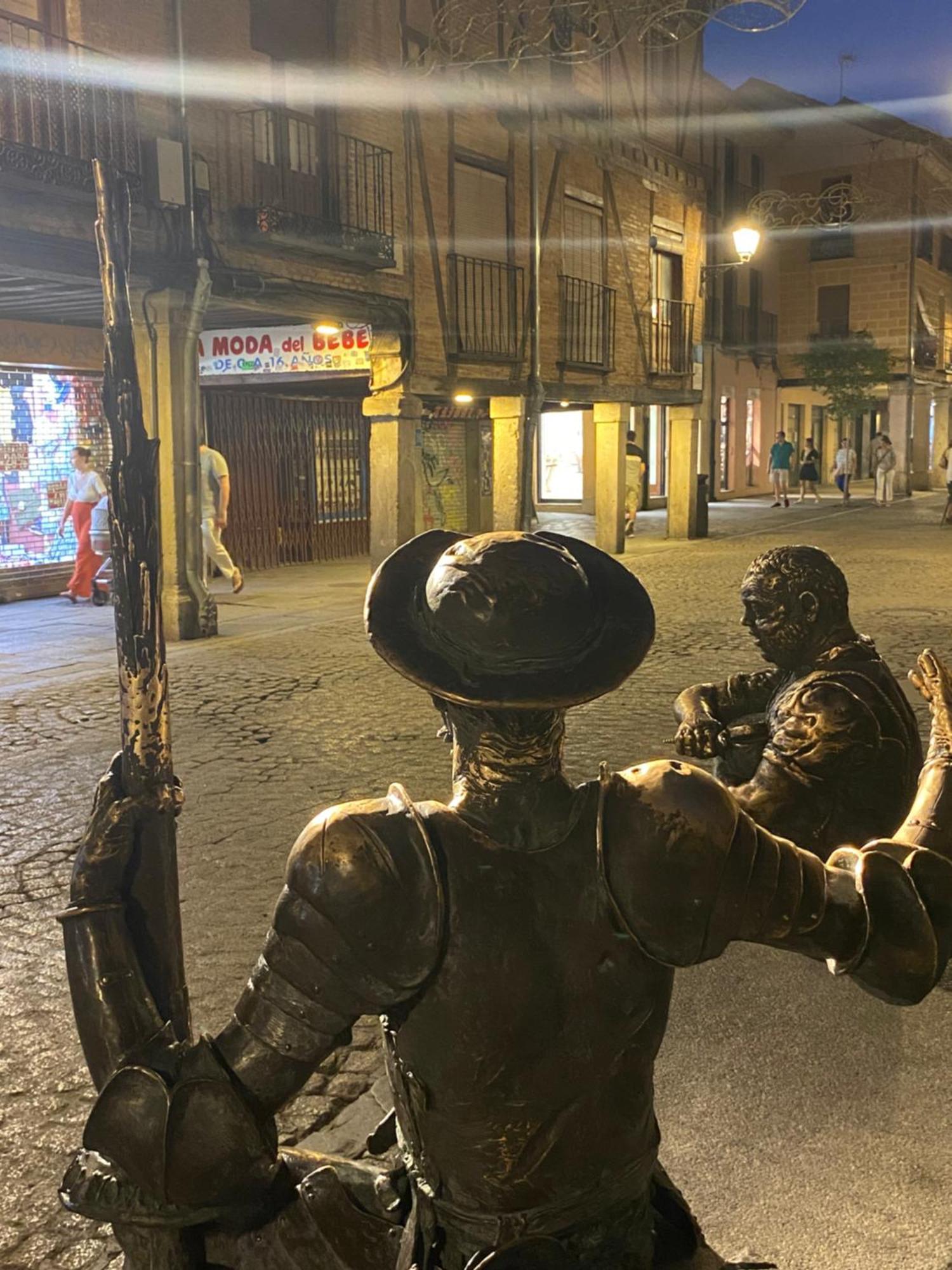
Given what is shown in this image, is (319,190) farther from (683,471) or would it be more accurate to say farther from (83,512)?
(683,471)

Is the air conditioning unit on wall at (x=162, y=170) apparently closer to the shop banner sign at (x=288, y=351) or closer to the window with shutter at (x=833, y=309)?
the shop banner sign at (x=288, y=351)

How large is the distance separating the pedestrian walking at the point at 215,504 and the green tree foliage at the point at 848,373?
24190mm

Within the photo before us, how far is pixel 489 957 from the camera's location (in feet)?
4.81

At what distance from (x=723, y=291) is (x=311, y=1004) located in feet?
107

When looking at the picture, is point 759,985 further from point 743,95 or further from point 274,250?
point 743,95

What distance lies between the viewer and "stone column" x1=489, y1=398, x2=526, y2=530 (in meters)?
16.2

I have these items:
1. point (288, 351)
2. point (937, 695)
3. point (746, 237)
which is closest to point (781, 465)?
point (746, 237)

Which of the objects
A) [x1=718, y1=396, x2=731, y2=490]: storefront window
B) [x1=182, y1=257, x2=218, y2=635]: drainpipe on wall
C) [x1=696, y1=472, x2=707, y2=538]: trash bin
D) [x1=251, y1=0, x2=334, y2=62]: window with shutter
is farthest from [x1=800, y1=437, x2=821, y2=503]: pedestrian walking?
[x1=182, y1=257, x2=218, y2=635]: drainpipe on wall

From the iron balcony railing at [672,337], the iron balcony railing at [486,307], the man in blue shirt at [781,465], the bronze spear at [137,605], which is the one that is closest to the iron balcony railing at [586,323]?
the iron balcony railing at [486,307]

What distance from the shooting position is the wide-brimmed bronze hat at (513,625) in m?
1.45

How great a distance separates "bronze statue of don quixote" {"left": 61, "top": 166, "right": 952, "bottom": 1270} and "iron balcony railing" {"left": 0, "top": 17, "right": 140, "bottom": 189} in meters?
7.90

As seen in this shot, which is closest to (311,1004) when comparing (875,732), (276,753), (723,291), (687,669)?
(875,732)

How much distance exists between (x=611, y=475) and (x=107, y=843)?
1687 centimetres

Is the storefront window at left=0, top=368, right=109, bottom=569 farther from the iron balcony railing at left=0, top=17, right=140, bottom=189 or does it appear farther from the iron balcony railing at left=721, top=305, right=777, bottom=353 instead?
the iron balcony railing at left=721, top=305, right=777, bottom=353
